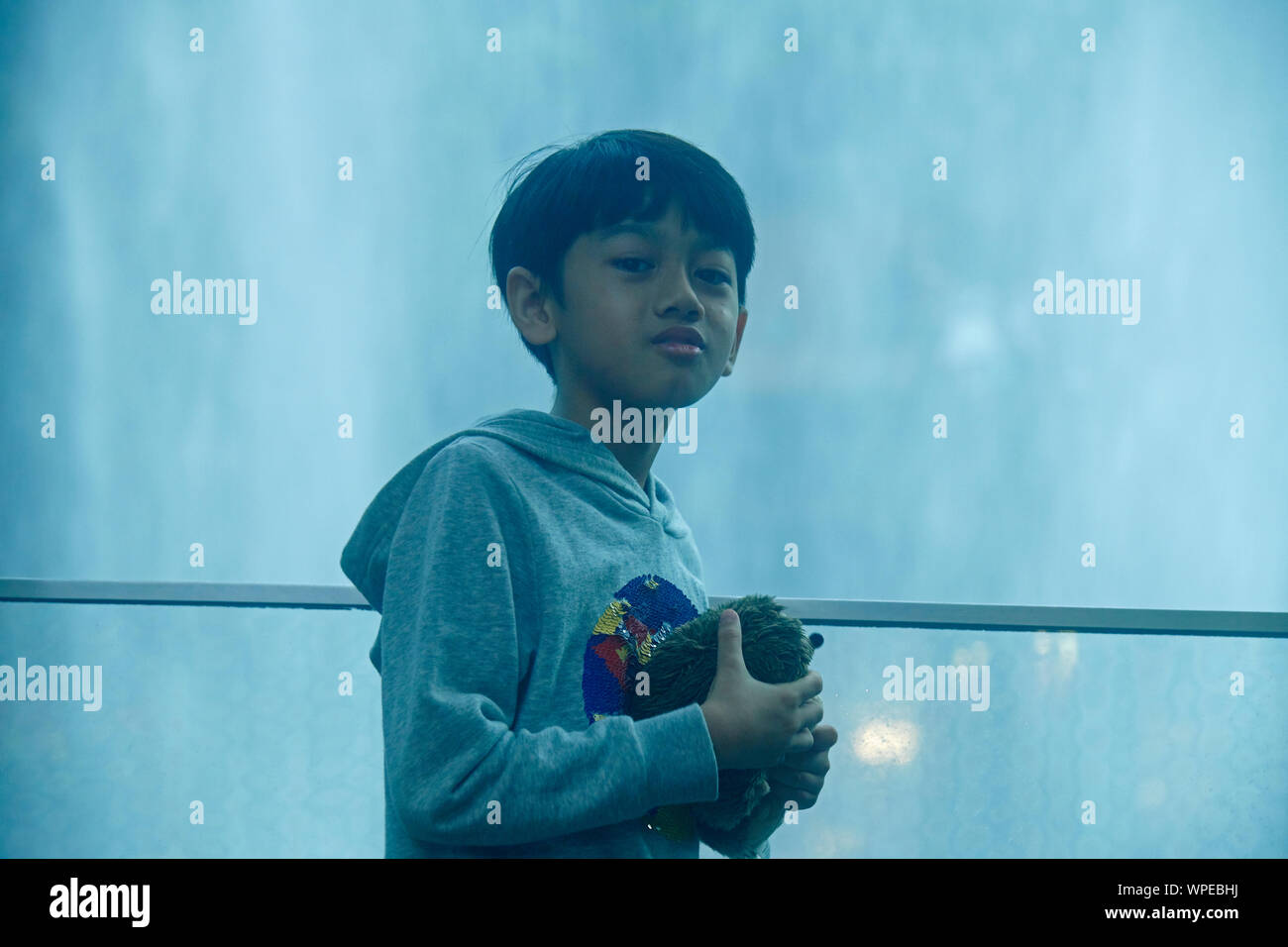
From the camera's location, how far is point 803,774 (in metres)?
0.64

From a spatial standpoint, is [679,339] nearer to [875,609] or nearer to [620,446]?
[620,446]

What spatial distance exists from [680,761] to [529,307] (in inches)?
16.1

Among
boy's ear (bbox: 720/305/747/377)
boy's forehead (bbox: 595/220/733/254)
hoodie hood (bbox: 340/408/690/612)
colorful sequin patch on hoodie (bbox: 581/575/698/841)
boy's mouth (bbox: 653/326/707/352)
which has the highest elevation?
boy's forehead (bbox: 595/220/733/254)

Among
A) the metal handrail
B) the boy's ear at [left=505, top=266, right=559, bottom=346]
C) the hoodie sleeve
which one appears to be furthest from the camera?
the metal handrail

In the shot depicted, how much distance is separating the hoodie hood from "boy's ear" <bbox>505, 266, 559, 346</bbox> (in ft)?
0.24

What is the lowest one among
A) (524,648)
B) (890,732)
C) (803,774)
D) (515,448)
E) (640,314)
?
(890,732)

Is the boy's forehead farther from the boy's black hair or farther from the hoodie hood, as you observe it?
the hoodie hood

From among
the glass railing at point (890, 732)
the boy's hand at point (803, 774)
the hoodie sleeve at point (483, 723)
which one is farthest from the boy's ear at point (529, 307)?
the glass railing at point (890, 732)

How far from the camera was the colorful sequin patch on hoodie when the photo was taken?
625mm

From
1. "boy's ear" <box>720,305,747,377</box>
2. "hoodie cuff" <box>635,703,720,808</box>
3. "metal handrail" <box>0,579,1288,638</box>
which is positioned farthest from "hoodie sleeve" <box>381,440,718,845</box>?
"metal handrail" <box>0,579,1288,638</box>

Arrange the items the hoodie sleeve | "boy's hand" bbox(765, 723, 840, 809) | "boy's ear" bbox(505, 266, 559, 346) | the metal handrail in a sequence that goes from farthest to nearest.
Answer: the metal handrail
"boy's ear" bbox(505, 266, 559, 346)
"boy's hand" bbox(765, 723, 840, 809)
the hoodie sleeve

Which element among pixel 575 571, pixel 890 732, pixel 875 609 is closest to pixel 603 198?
pixel 575 571

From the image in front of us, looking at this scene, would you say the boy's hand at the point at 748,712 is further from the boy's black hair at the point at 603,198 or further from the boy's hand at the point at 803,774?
the boy's black hair at the point at 603,198
